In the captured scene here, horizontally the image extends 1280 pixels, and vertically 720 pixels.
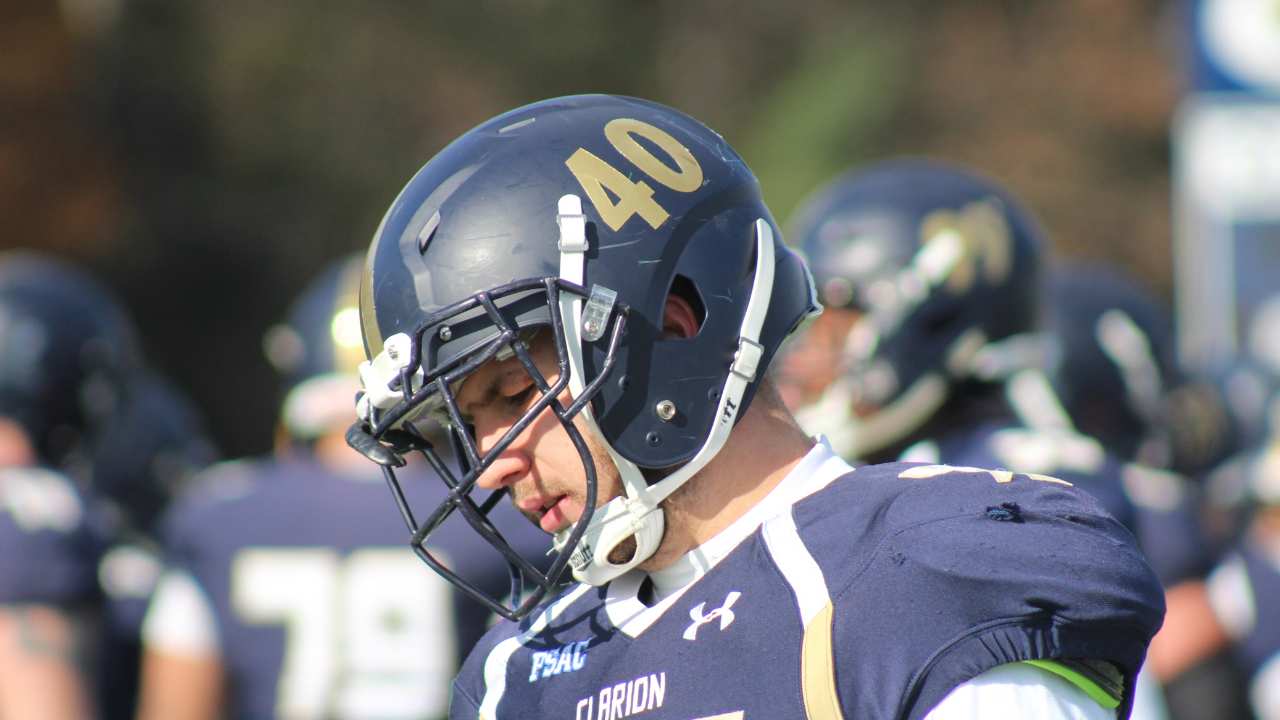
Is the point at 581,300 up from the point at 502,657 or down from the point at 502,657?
up

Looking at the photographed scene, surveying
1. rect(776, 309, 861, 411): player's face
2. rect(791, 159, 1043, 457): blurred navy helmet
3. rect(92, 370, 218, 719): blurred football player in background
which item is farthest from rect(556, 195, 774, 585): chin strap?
rect(92, 370, 218, 719): blurred football player in background

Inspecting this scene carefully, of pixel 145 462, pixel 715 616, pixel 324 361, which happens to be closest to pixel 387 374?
pixel 715 616

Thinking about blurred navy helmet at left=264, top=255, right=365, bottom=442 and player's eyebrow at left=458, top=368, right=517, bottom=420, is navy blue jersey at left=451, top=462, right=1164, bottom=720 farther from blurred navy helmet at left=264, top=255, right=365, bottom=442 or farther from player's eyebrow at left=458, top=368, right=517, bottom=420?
blurred navy helmet at left=264, top=255, right=365, bottom=442

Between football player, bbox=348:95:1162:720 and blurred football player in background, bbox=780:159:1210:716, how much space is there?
5.46 ft

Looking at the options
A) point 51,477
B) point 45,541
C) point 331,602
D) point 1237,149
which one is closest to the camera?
point 331,602

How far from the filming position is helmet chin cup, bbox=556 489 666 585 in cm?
220

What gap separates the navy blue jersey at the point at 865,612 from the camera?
1.90 m

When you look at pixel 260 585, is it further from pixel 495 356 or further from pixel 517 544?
pixel 495 356

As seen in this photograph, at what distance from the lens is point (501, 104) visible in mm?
18906

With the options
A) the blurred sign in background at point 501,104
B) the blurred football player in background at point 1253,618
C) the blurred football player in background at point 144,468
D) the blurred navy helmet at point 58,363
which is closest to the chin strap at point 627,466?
the blurred navy helmet at point 58,363

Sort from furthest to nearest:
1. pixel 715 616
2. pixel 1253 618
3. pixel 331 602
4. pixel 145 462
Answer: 1. pixel 145 462
2. pixel 1253 618
3. pixel 331 602
4. pixel 715 616

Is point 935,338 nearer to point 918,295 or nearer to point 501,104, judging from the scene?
point 918,295

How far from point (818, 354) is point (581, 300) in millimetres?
2093

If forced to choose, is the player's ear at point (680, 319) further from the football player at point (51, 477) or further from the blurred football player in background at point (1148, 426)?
the football player at point (51, 477)
